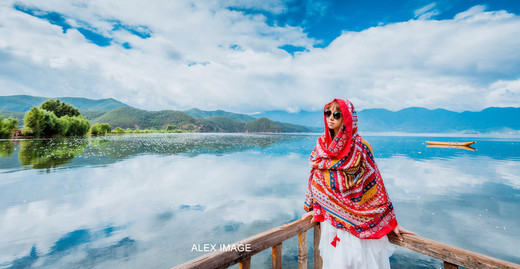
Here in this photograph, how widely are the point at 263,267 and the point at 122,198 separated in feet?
30.1

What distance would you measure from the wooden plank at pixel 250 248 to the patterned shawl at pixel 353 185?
0.51 metres

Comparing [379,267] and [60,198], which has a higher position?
[379,267]

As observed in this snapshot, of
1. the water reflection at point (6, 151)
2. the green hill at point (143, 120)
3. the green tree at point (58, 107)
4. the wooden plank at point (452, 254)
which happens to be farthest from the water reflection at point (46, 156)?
the green hill at point (143, 120)

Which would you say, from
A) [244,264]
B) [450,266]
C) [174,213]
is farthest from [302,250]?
[174,213]

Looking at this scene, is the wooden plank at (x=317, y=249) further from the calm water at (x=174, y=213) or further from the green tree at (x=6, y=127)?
the green tree at (x=6, y=127)

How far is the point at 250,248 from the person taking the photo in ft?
7.10

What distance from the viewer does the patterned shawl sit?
2.22 m

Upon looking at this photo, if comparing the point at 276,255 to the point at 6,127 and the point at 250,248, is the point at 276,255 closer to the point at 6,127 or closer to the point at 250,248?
the point at 250,248

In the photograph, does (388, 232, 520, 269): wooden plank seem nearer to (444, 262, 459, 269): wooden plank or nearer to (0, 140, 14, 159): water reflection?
(444, 262, 459, 269): wooden plank

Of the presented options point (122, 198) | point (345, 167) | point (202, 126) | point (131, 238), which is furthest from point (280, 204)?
point (202, 126)

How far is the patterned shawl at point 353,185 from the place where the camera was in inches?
87.6

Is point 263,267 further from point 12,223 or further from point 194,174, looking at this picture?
point 194,174

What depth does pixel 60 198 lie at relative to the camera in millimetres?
10648

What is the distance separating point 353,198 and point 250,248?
1262 mm
